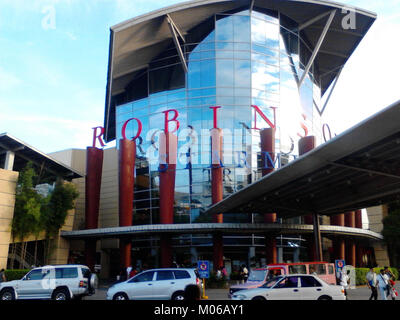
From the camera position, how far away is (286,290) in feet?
48.8

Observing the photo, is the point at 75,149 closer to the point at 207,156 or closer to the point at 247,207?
the point at 207,156

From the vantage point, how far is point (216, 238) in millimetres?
34656

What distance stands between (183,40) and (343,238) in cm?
2660

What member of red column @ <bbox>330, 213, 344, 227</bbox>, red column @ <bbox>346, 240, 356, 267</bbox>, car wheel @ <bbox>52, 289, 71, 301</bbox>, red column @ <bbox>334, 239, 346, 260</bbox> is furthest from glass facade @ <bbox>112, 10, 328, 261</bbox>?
car wheel @ <bbox>52, 289, 71, 301</bbox>

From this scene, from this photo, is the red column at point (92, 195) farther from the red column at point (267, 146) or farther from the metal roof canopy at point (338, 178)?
the red column at point (267, 146)

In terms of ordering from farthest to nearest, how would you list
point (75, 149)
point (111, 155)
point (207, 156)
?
1. point (75, 149)
2. point (111, 155)
3. point (207, 156)

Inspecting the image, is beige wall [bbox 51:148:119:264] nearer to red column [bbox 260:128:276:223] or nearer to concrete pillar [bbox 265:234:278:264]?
concrete pillar [bbox 265:234:278:264]

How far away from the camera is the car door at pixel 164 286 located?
16.6 meters

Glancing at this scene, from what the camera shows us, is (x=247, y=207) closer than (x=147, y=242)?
Yes

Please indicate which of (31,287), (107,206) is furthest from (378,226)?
(31,287)

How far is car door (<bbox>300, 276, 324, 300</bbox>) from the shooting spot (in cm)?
1477

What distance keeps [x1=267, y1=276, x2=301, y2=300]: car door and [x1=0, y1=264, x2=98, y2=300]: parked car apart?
903 cm

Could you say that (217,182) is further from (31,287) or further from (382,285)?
(382,285)
